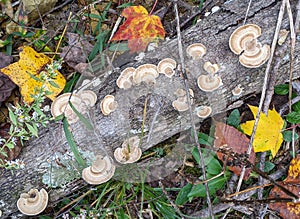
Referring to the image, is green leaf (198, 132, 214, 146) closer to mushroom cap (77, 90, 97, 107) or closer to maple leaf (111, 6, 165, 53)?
maple leaf (111, 6, 165, 53)

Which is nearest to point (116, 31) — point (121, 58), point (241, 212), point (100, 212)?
point (121, 58)

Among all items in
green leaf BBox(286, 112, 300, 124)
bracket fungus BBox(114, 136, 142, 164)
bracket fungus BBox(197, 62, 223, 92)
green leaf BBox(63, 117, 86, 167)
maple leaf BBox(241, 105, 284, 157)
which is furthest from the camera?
green leaf BBox(286, 112, 300, 124)

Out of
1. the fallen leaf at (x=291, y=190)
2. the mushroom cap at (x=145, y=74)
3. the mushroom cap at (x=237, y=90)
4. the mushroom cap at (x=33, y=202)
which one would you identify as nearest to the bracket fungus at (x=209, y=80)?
the mushroom cap at (x=237, y=90)

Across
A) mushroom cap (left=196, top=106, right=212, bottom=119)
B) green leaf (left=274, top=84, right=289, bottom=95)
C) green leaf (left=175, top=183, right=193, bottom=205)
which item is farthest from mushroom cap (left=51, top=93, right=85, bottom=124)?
green leaf (left=274, top=84, right=289, bottom=95)

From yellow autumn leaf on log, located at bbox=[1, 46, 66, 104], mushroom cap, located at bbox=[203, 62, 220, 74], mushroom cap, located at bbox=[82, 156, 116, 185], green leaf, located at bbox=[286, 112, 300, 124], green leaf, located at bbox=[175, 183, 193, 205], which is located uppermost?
mushroom cap, located at bbox=[203, 62, 220, 74]

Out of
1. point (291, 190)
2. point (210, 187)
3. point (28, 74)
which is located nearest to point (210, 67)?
point (210, 187)

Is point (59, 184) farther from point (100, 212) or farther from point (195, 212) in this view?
point (195, 212)

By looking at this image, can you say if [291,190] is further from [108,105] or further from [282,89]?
[108,105]
